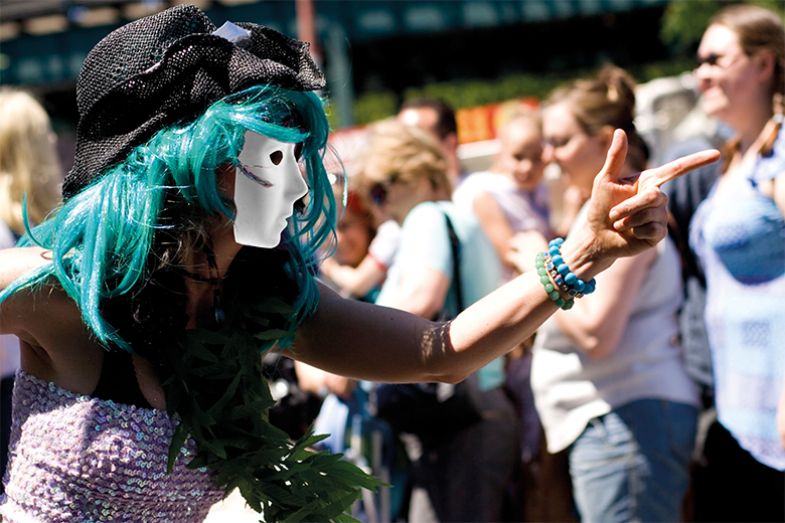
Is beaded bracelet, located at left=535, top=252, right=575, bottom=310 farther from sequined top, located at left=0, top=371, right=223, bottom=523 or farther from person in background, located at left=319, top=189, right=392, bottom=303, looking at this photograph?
person in background, located at left=319, top=189, right=392, bottom=303

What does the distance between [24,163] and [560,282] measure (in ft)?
7.43

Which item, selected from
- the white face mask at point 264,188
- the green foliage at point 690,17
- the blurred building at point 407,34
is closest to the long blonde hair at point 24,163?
the white face mask at point 264,188

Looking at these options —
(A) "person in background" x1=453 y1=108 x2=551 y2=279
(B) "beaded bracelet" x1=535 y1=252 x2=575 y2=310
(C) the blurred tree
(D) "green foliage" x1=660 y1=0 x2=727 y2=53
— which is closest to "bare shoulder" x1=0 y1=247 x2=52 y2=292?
(B) "beaded bracelet" x1=535 y1=252 x2=575 y2=310

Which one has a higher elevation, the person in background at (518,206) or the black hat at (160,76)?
the black hat at (160,76)

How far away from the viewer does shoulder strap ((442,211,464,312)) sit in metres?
3.21

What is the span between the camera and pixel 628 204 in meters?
1.69

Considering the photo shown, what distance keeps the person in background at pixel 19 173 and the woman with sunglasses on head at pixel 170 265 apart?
65.9 inches

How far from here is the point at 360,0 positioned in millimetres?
20281

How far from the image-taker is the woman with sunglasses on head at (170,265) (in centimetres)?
169

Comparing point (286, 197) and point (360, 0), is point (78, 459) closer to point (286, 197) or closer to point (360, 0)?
point (286, 197)

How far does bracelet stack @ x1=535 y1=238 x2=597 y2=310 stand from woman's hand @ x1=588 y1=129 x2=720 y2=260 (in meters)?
0.06

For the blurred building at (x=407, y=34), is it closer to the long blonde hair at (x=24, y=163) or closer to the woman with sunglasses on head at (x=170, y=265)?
the long blonde hair at (x=24, y=163)

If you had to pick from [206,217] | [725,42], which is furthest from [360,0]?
[206,217]

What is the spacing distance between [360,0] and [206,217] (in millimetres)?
19096
